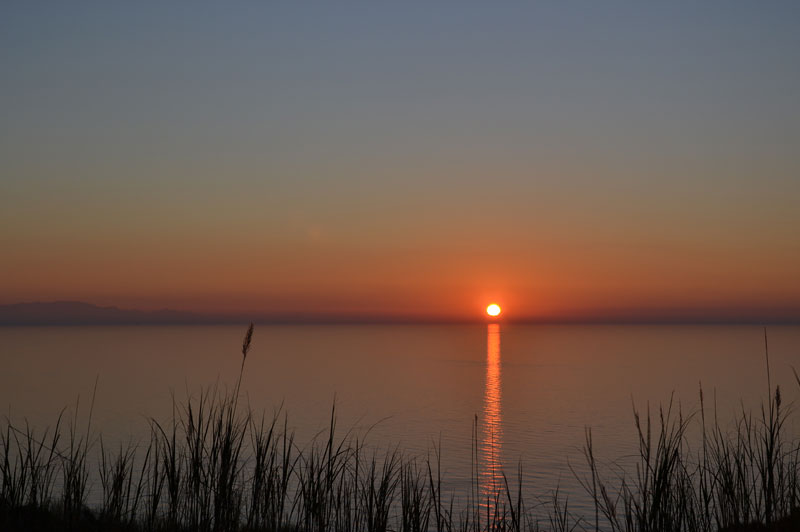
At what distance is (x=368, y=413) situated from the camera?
51625mm

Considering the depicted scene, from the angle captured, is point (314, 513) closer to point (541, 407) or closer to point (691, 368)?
point (541, 407)

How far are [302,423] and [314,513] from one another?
37.4 m

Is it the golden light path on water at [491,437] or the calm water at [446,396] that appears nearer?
the golden light path on water at [491,437]

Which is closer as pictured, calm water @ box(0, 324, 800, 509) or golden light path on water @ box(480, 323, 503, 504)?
golden light path on water @ box(480, 323, 503, 504)

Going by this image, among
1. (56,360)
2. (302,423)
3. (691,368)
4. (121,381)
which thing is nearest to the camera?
(302,423)

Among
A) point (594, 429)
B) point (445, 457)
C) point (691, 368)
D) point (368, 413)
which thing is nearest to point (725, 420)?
point (594, 429)

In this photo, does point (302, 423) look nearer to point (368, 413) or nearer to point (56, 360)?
point (368, 413)

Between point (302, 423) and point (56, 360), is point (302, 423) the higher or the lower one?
the lower one

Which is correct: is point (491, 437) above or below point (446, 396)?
below

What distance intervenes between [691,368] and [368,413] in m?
62.2

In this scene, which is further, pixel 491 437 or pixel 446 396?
pixel 446 396

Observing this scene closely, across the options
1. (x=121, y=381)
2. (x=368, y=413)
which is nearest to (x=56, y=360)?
(x=121, y=381)

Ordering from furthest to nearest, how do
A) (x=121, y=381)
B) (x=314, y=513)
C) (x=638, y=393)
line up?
(x=121, y=381) < (x=638, y=393) < (x=314, y=513)

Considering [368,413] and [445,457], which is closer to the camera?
[445,457]
